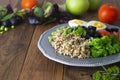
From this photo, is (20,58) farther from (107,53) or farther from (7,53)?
(107,53)

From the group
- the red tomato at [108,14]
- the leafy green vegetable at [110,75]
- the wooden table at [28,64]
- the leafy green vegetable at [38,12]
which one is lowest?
the red tomato at [108,14]

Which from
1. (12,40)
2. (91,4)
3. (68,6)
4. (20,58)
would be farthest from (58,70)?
(91,4)

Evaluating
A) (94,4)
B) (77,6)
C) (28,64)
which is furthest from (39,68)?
(94,4)

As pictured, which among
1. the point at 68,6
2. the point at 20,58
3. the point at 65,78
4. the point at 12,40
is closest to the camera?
the point at 65,78

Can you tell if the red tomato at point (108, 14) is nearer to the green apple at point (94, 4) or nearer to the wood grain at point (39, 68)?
the green apple at point (94, 4)

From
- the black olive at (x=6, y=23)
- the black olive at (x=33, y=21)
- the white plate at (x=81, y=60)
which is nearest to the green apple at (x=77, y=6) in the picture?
the black olive at (x=33, y=21)

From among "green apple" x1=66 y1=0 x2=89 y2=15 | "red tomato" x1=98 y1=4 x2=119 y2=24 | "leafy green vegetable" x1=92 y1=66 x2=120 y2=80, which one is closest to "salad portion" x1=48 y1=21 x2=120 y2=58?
"leafy green vegetable" x1=92 y1=66 x2=120 y2=80

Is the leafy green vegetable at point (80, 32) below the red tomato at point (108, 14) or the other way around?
the other way around
